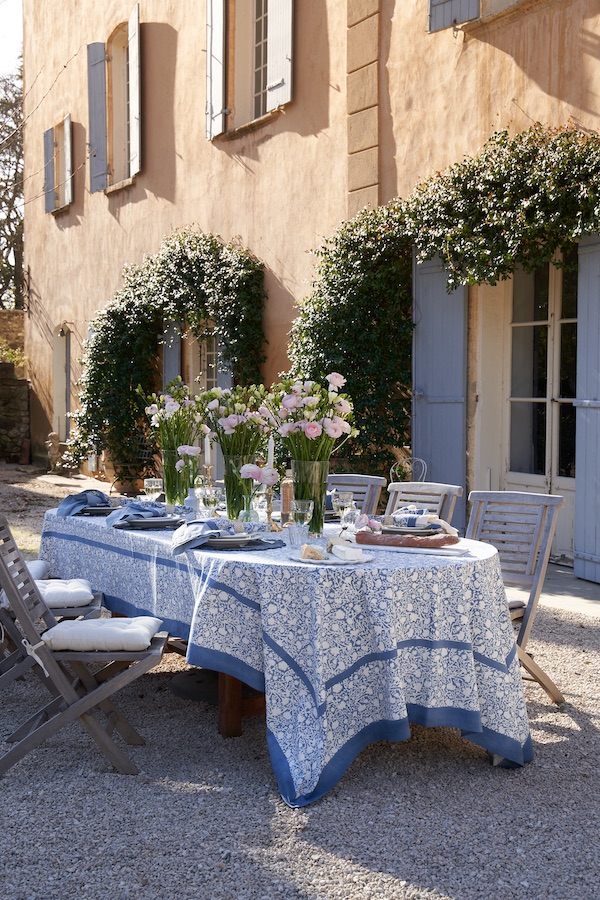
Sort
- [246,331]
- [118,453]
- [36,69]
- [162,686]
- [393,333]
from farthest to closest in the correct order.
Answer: [36,69] → [118,453] → [246,331] → [393,333] → [162,686]

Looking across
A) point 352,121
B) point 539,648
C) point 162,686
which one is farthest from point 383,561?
point 352,121

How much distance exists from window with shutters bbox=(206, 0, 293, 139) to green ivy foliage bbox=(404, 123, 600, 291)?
346cm

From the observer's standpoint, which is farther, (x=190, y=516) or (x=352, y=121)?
(x=352, y=121)

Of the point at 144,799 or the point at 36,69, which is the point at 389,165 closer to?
the point at 144,799

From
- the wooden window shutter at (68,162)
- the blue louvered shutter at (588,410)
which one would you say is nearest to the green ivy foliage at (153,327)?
the wooden window shutter at (68,162)

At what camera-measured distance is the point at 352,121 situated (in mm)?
8109

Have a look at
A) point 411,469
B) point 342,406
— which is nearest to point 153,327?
point 411,469

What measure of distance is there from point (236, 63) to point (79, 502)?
6608 mm

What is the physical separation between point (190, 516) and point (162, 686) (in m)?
0.75

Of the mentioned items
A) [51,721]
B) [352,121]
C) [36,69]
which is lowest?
[51,721]

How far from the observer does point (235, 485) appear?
4273 millimetres

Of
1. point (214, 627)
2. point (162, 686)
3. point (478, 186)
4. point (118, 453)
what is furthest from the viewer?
point (118, 453)

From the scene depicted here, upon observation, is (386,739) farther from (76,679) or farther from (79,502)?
(79,502)

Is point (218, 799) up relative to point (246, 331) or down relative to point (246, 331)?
down
